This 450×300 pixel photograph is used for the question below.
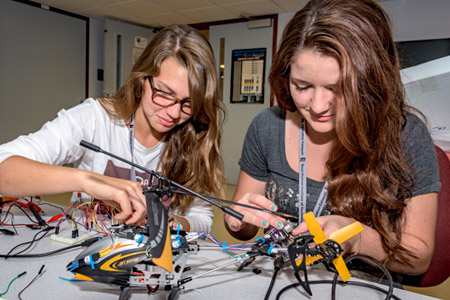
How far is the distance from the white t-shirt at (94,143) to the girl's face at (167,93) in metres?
0.22

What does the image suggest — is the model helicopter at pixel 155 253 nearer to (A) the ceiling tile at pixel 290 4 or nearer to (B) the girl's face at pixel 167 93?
(B) the girl's face at pixel 167 93

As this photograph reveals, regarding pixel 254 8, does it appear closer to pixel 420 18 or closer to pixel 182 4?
pixel 182 4

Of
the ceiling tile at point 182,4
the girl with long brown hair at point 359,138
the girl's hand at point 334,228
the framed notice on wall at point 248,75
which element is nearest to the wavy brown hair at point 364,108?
the girl with long brown hair at point 359,138

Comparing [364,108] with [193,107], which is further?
[193,107]

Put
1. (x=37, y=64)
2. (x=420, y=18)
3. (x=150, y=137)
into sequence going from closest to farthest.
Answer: (x=150, y=137)
(x=420, y=18)
(x=37, y=64)

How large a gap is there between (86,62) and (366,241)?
5.12m

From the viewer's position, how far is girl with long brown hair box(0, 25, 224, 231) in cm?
100

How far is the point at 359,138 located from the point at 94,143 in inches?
41.4

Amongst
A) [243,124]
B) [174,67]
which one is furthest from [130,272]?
[243,124]

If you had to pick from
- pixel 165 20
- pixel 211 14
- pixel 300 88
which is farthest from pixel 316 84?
pixel 165 20

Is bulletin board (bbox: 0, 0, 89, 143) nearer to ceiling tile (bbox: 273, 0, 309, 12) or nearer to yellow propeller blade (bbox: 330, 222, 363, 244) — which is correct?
ceiling tile (bbox: 273, 0, 309, 12)

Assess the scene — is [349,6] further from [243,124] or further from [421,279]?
[243,124]

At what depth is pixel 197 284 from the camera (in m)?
0.82

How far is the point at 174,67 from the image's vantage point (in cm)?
126
